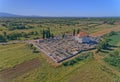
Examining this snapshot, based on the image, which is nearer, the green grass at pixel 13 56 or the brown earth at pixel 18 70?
the brown earth at pixel 18 70

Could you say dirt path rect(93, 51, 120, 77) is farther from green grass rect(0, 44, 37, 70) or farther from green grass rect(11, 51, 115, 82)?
green grass rect(0, 44, 37, 70)

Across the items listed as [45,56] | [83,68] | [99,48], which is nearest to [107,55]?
[99,48]

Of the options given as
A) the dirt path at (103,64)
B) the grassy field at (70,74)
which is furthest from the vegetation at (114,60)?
the grassy field at (70,74)

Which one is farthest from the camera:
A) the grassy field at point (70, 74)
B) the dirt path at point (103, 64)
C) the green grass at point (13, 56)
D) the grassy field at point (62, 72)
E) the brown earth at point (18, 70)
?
the green grass at point (13, 56)

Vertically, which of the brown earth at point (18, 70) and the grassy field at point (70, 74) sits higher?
the grassy field at point (70, 74)

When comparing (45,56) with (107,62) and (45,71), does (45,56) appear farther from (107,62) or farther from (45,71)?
(107,62)

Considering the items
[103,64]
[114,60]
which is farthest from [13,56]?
[114,60]

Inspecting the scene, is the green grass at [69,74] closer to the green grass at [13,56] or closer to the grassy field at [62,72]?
the grassy field at [62,72]
